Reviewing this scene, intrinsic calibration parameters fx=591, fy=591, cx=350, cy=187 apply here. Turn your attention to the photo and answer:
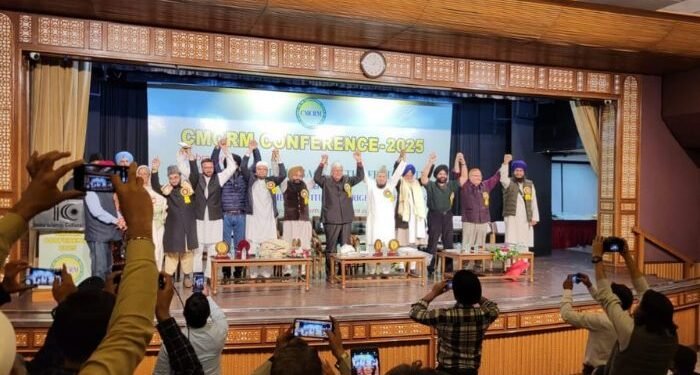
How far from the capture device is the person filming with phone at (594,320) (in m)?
2.85

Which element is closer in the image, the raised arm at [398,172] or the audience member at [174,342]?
the audience member at [174,342]

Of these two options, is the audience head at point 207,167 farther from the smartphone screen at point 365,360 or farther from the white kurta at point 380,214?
the smartphone screen at point 365,360

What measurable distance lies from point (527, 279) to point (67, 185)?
5.09 meters

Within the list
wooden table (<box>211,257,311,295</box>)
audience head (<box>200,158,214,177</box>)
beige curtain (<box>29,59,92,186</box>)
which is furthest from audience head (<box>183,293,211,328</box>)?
audience head (<box>200,158,214,177</box>)

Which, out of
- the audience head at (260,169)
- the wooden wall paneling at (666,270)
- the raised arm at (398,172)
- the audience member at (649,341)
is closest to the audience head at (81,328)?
the audience member at (649,341)

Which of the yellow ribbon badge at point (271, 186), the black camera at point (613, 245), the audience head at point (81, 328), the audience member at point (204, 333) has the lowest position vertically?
the audience member at point (204, 333)

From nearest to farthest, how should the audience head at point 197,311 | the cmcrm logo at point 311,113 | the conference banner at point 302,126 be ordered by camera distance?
the audience head at point 197,311 → the conference banner at point 302,126 → the cmcrm logo at point 311,113

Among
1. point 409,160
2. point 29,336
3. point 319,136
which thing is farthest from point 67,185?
point 409,160

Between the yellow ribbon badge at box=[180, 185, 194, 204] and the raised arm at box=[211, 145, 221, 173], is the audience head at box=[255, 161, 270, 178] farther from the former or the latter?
the yellow ribbon badge at box=[180, 185, 194, 204]

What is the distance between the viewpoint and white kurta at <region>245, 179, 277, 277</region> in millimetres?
6789

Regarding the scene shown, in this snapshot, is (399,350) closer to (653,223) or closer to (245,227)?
(245,227)

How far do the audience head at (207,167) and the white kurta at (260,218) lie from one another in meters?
0.55

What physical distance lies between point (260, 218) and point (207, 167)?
0.86 m

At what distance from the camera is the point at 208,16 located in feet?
17.6
